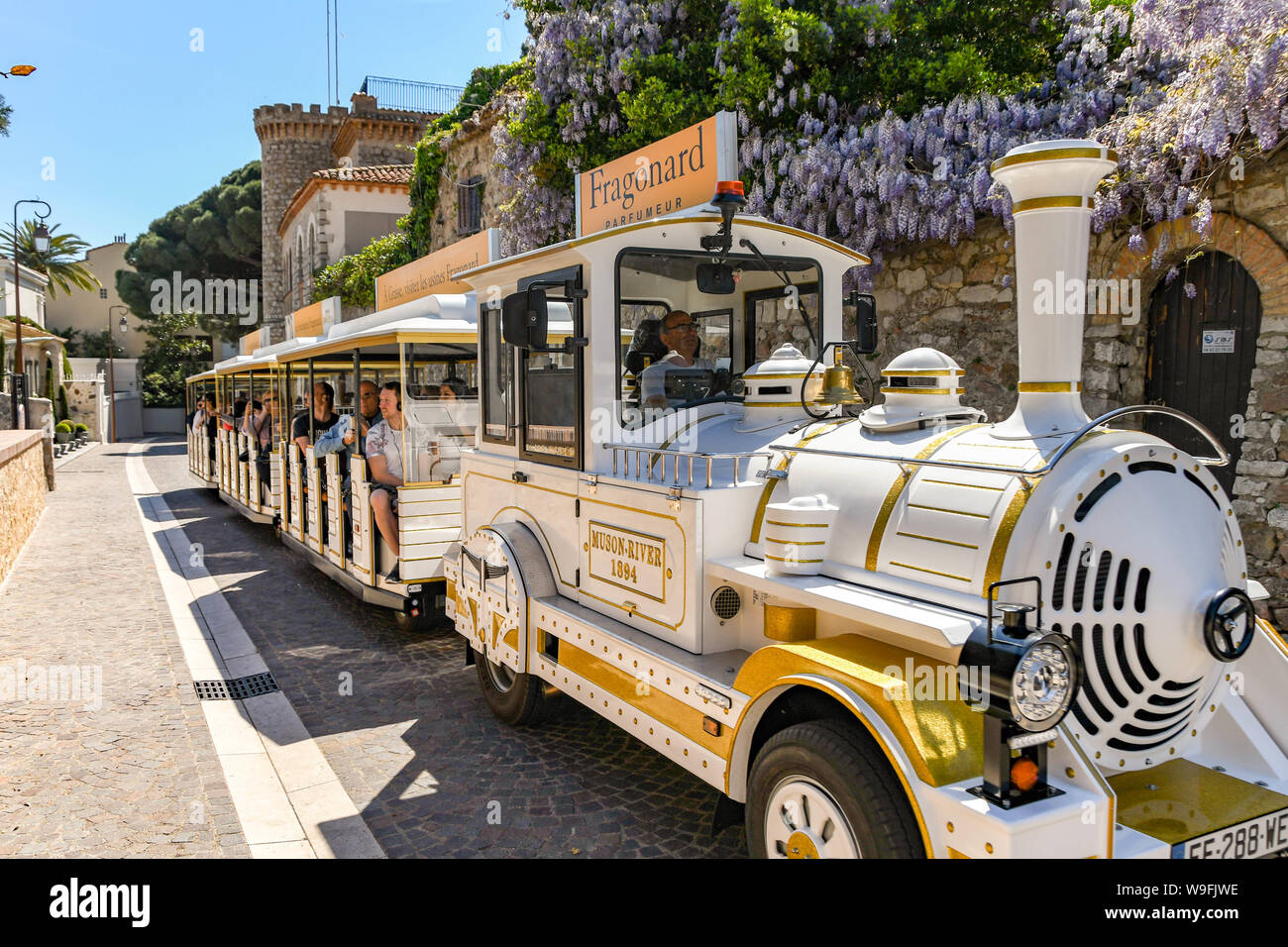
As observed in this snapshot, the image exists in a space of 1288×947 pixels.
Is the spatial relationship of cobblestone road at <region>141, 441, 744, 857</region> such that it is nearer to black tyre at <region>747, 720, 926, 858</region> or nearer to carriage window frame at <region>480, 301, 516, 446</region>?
black tyre at <region>747, 720, 926, 858</region>

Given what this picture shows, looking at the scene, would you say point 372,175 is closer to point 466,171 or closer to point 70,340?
point 466,171

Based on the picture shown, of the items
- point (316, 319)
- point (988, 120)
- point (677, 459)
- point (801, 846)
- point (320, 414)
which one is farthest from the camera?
point (316, 319)

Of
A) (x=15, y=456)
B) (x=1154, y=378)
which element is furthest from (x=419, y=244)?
(x=1154, y=378)

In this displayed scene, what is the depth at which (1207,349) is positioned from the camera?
6785 mm

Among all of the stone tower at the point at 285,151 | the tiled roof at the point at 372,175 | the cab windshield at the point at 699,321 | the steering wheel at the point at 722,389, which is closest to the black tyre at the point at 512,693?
the cab windshield at the point at 699,321

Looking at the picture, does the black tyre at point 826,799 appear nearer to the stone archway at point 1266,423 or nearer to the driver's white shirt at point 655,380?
the driver's white shirt at point 655,380

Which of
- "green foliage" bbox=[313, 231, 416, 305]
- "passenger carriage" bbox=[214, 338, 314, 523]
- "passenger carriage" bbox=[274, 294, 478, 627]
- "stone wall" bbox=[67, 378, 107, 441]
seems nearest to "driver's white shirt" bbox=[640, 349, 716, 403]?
"passenger carriage" bbox=[274, 294, 478, 627]

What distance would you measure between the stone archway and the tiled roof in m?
26.5

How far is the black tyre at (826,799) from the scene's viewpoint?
255 cm

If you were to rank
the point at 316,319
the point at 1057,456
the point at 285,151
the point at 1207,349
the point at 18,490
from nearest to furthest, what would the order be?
the point at 1057,456
the point at 1207,349
the point at 18,490
the point at 316,319
the point at 285,151

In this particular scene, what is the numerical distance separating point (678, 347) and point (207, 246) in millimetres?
52758

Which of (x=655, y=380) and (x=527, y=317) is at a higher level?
(x=527, y=317)

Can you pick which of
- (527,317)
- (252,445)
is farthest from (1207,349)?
(252,445)

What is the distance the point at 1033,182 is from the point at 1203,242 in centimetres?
465
